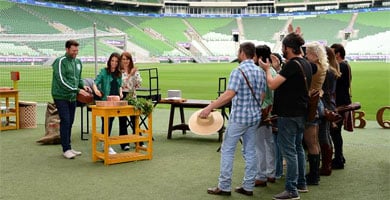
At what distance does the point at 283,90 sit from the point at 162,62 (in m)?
46.8

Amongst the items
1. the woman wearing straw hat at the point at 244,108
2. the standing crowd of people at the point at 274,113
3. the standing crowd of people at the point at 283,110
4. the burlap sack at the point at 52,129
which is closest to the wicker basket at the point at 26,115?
the burlap sack at the point at 52,129

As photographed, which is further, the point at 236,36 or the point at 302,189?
the point at 236,36

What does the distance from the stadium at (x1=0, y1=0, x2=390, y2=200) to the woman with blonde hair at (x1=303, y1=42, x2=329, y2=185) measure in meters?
0.22

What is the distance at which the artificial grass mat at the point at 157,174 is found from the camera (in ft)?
17.6

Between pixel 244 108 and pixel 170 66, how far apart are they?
37.8m

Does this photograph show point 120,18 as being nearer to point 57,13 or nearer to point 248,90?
point 57,13

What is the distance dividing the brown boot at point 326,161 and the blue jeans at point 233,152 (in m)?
1.43

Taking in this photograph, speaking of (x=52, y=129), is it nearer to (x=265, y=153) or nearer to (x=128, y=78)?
(x=128, y=78)

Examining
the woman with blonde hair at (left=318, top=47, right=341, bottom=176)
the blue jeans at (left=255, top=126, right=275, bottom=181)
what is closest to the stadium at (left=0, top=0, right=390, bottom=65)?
the woman with blonde hair at (left=318, top=47, right=341, bottom=176)

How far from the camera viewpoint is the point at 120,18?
60.4 meters

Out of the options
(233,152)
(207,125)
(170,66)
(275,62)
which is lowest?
(233,152)

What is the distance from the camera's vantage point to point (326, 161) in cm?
634

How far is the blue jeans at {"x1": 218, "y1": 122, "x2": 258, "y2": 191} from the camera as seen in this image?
5199 millimetres

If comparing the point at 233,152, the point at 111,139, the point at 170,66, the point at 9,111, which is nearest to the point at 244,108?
the point at 233,152
